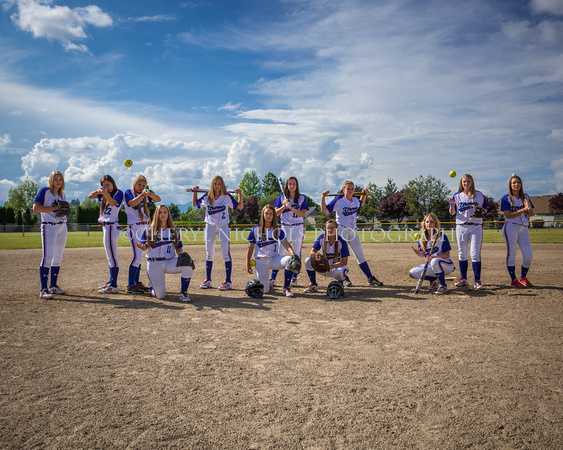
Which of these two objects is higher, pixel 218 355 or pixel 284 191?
pixel 284 191

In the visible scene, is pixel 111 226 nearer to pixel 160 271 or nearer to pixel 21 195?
pixel 160 271

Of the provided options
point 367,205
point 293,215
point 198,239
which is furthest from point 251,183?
point 293,215

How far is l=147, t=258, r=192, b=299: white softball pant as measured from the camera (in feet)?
20.7

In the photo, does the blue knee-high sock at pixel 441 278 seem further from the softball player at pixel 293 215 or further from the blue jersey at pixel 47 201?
the blue jersey at pixel 47 201

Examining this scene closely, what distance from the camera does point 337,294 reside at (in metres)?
6.47

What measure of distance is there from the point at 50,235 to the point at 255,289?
3.53 m

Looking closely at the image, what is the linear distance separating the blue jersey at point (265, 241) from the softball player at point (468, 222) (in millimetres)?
3275

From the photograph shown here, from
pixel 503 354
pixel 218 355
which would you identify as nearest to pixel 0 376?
pixel 218 355

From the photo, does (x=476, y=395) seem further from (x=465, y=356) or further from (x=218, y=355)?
(x=218, y=355)

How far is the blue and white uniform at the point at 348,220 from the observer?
295 inches

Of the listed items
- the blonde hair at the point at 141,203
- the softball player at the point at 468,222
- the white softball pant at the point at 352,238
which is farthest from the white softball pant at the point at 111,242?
the softball player at the point at 468,222

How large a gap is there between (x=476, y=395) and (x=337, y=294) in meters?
3.63

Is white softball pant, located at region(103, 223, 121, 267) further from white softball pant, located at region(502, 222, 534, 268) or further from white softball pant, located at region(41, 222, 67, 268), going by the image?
white softball pant, located at region(502, 222, 534, 268)

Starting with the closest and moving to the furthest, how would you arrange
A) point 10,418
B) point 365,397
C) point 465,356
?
point 10,418, point 365,397, point 465,356
